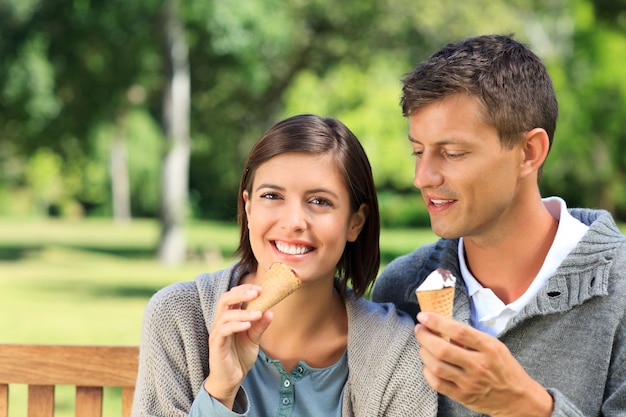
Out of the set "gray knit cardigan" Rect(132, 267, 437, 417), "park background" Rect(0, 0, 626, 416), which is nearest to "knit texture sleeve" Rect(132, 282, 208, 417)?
"gray knit cardigan" Rect(132, 267, 437, 417)

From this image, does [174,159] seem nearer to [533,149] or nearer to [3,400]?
[3,400]

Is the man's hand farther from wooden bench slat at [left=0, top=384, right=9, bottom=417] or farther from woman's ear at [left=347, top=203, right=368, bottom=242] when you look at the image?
wooden bench slat at [left=0, top=384, right=9, bottom=417]

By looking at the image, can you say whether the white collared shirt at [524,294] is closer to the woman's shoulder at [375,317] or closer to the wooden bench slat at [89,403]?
the woman's shoulder at [375,317]

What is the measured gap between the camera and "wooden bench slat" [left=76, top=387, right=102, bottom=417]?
12.0 feet

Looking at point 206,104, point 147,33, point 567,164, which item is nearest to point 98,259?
point 147,33

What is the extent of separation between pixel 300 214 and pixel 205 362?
0.60 meters

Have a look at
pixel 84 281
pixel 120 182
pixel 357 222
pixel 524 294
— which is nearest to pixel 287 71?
pixel 84 281

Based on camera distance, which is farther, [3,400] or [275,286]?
[3,400]

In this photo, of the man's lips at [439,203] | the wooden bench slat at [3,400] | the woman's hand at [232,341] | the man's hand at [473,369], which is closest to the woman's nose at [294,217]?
the woman's hand at [232,341]

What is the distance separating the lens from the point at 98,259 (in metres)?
24.1

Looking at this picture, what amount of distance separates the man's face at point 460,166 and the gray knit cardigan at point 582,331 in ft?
1.08

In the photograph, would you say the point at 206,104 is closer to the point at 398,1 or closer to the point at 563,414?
the point at 398,1

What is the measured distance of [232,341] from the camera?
2.77 metres

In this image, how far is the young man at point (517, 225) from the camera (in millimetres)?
2982
